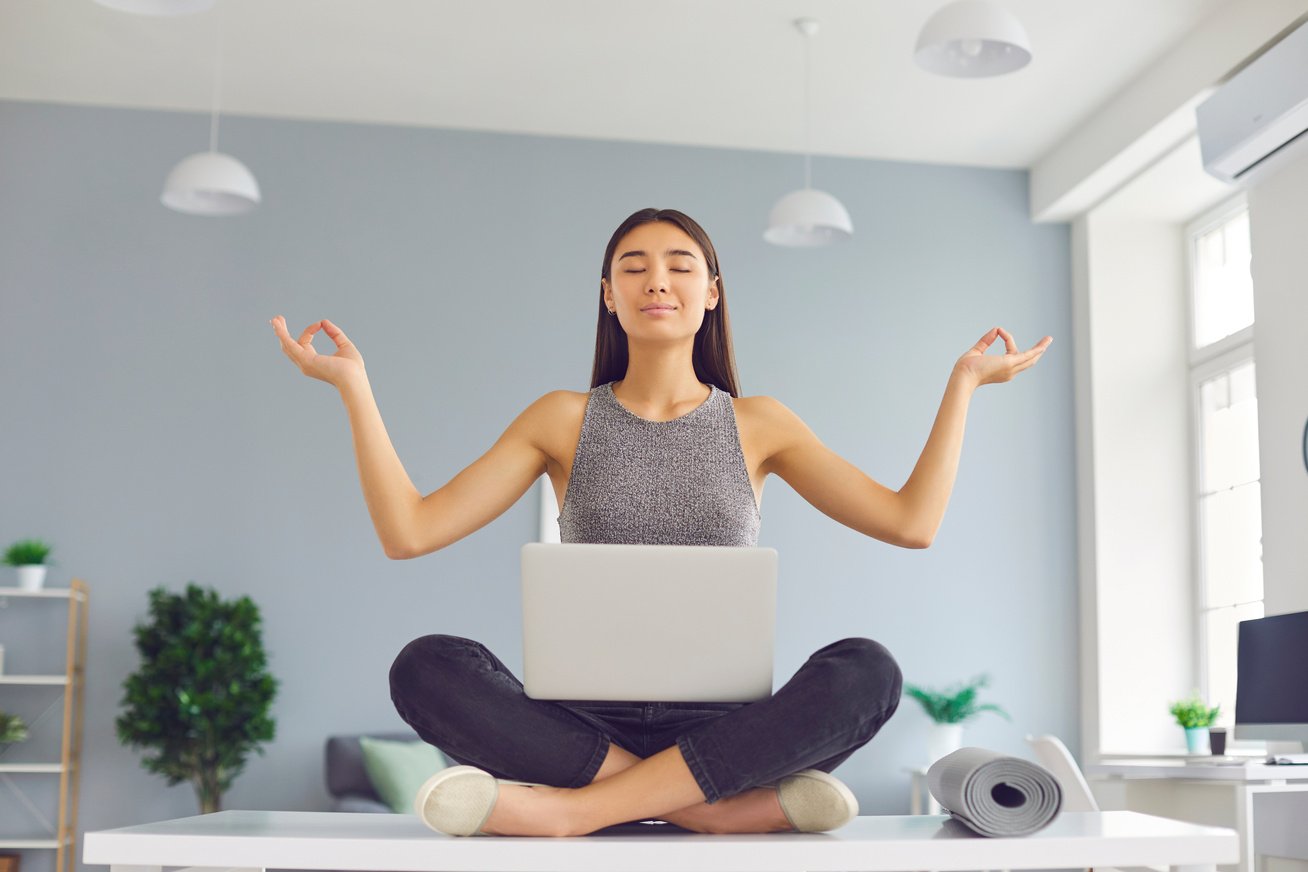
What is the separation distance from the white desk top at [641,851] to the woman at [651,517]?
88mm

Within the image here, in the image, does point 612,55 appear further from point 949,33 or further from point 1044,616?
point 1044,616

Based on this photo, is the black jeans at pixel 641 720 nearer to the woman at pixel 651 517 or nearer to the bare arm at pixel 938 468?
the woman at pixel 651 517

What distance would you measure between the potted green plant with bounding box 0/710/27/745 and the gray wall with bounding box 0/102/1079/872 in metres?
0.33

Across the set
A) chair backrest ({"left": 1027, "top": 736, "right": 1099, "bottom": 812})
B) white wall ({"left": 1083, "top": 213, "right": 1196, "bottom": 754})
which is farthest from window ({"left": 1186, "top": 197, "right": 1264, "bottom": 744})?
chair backrest ({"left": 1027, "top": 736, "right": 1099, "bottom": 812})

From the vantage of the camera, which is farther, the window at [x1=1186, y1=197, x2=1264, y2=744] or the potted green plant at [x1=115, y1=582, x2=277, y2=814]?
the window at [x1=1186, y1=197, x2=1264, y2=744]

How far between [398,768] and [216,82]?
9.57 feet

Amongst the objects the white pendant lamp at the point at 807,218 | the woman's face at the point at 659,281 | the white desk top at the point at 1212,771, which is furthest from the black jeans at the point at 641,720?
the white pendant lamp at the point at 807,218

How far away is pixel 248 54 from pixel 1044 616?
4176 millimetres

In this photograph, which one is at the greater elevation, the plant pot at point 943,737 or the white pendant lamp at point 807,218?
the white pendant lamp at point 807,218

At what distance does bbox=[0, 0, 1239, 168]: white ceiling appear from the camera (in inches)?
198

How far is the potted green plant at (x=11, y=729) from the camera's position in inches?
207

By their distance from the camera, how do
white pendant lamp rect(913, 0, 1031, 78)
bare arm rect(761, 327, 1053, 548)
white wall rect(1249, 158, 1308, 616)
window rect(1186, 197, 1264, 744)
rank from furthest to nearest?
window rect(1186, 197, 1264, 744)
white wall rect(1249, 158, 1308, 616)
white pendant lamp rect(913, 0, 1031, 78)
bare arm rect(761, 327, 1053, 548)

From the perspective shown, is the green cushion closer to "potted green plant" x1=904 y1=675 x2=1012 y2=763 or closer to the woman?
"potted green plant" x1=904 y1=675 x2=1012 y2=763

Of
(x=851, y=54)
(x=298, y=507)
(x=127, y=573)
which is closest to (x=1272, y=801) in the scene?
(x=851, y=54)
